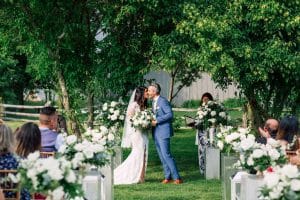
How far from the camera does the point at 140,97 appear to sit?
50.0 feet

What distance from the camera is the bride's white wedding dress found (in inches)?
600

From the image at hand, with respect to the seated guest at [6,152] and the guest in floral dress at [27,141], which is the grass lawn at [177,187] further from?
the seated guest at [6,152]

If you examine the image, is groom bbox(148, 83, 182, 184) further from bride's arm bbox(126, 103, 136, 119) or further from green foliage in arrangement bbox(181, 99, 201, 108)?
green foliage in arrangement bbox(181, 99, 201, 108)

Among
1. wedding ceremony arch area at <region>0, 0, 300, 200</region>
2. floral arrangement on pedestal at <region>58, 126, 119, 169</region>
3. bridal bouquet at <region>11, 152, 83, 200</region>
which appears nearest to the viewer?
bridal bouquet at <region>11, 152, 83, 200</region>

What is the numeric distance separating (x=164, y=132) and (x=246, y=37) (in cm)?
244

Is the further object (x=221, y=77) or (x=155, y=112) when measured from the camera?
(x=221, y=77)

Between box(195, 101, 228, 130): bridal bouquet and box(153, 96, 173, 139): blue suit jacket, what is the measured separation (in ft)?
4.51

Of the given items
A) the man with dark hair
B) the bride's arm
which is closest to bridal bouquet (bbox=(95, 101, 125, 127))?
the bride's arm

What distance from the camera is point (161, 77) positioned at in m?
41.4

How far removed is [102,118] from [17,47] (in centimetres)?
318

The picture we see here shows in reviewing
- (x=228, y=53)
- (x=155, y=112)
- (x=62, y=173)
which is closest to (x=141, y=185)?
(x=155, y=112)

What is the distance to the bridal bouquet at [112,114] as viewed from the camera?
16.2 m

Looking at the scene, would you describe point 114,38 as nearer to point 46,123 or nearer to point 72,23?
point 72,23

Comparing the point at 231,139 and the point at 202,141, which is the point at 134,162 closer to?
the point at 202,141
